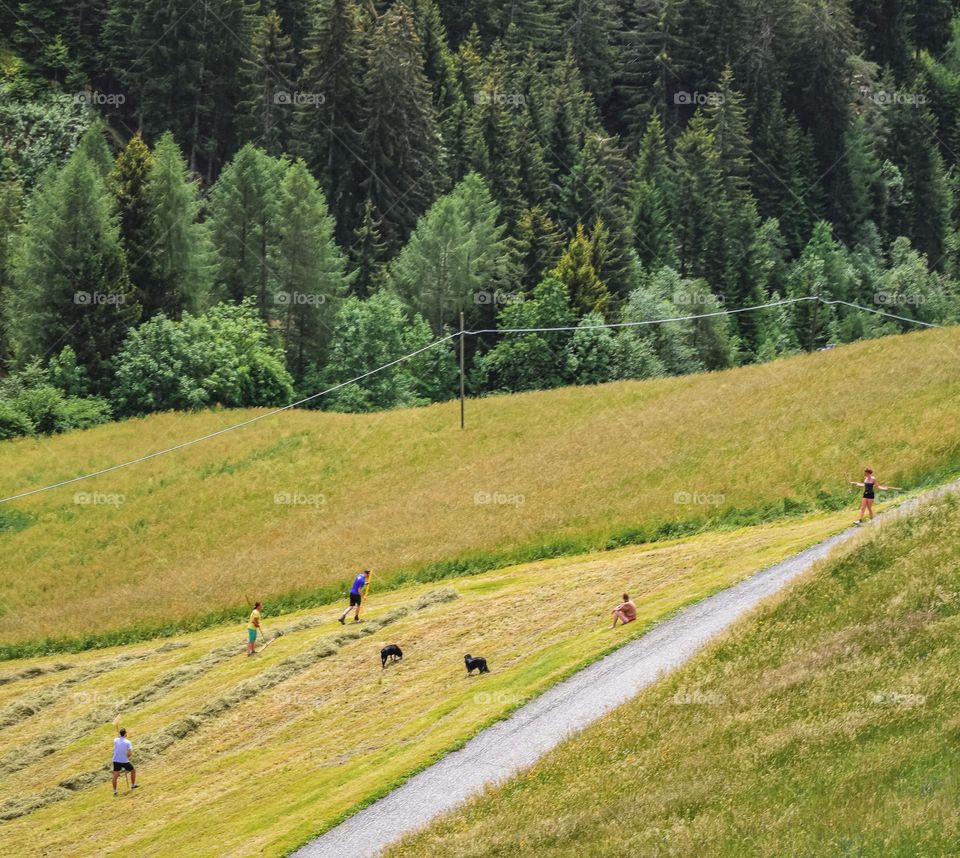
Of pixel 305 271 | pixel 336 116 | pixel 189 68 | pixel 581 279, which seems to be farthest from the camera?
pixel 189 68

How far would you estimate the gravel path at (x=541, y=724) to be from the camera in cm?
2922

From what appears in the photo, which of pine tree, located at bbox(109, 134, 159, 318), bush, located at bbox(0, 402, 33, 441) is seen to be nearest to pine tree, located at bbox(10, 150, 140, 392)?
pine tree, located at bbox(109, 134, 159, 318)

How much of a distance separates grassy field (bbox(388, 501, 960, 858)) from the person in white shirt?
11778 mm

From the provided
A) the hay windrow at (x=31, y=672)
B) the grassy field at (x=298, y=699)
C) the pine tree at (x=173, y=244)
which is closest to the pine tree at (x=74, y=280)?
the pine tree at (x=173, y=244)

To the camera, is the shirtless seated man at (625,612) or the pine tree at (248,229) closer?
the shirtless seated man at (625,612)

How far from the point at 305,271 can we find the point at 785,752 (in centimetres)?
8870

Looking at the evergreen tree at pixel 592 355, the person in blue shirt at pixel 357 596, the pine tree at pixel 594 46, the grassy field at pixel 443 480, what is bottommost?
Answer: the person in blue shirt at pixel 357 596

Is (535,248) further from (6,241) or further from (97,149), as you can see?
(6,241)

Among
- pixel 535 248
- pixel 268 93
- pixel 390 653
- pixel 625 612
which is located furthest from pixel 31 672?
pixel 268 93

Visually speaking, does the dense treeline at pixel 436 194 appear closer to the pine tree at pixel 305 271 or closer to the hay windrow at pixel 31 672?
the pine tree at pixel 305 271

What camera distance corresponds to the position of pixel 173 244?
350ft

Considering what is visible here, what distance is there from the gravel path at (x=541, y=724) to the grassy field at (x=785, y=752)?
109 centimetres

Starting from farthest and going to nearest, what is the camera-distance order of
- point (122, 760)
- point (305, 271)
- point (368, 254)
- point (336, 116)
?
point (336, 116)
point (368, 254)
point (305, 271)
point (122, 760)

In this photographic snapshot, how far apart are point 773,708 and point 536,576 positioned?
20.5 m
